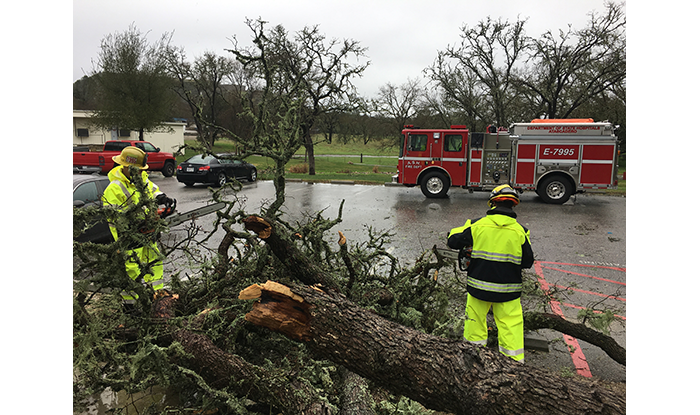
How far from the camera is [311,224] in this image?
3658 mm

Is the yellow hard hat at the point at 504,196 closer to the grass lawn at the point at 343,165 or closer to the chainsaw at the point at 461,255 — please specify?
the chainsaw at the point at 461,255

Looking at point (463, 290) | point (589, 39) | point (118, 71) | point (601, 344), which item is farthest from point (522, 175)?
point (118, 71)

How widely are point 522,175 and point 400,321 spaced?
11.1 m

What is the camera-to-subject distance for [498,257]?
3184 mm

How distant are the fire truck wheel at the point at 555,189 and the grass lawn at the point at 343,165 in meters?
4.11

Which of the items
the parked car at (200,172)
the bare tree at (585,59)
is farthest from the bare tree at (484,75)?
the parked car at (200,172)

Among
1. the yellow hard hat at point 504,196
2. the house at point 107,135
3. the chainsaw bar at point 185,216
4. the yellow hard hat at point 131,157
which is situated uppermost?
the house at point 107,135

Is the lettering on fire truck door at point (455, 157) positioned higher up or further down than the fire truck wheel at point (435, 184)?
higher up

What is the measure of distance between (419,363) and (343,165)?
87.3ft

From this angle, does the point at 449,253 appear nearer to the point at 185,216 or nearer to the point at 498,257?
the point at 498,257

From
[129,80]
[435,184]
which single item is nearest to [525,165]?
[435,184]

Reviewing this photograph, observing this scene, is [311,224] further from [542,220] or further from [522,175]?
[522,175]

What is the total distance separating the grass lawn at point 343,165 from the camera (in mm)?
16272

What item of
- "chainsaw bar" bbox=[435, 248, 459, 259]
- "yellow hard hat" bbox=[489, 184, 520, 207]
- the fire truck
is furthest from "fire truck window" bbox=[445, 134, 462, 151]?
"yellow hard hat" bbox=[489, 184, 520, 207]
